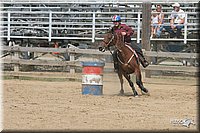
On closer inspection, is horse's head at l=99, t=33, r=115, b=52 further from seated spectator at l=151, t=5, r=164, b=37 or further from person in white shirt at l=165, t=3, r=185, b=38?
seated spectator at l=151, t=5, r=164, b=37

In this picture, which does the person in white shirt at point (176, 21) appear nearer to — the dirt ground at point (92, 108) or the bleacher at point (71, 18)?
the bleacher at point (71, 18)

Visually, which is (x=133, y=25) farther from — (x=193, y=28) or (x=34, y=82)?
(x=34, y=82)

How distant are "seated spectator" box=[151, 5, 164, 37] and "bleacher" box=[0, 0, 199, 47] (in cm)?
24

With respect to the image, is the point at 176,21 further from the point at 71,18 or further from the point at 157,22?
the point at 71,18

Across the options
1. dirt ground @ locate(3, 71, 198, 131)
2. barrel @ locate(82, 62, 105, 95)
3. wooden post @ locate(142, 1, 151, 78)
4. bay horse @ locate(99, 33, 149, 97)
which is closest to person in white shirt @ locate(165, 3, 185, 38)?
wooden post @ locate(142, 1, 151, 78)

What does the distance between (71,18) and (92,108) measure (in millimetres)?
11330

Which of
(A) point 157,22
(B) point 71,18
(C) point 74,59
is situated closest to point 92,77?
(C) point 74,59

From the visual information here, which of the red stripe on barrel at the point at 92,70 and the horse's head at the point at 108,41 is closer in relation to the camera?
the red stripe on barrel at the point at 92,70

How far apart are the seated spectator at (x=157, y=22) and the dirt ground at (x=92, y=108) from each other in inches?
149

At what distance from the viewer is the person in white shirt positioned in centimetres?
2095

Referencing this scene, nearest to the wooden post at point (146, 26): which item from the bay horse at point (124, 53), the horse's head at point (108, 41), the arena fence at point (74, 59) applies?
the arena fence at point (74, 59)

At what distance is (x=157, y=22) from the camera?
21391mm

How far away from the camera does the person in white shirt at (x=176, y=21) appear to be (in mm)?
20953

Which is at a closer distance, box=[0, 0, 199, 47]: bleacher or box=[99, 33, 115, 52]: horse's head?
box=[99, 33, 115, 52]: horse's head
